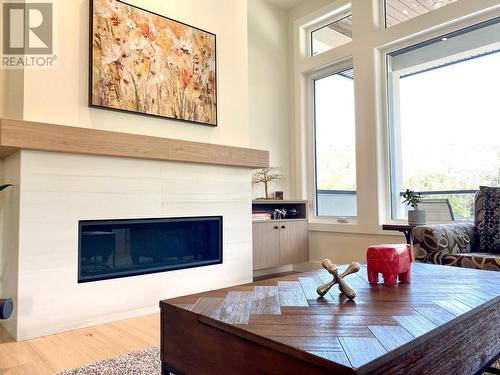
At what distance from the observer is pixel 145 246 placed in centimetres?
286

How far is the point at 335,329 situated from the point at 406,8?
3.70 metres

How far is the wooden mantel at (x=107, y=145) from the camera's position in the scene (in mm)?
2191

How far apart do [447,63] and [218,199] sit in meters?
2.47

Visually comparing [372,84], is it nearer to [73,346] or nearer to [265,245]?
[265,245]

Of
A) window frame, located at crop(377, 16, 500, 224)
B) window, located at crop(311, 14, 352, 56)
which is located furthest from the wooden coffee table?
window, located at crop(311, 14, 352, 56)

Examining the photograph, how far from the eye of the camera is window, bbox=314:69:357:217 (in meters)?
4.20

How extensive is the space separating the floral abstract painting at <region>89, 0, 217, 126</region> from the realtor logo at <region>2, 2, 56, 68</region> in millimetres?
277

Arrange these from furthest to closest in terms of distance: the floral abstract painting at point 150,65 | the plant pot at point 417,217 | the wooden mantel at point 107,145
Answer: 1. the plant pot at point 417,217
2. the floral abstract painting at point 150,65
3. the wooden mantel at point 107,145

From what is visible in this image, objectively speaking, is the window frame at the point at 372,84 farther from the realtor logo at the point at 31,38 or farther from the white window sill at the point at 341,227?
the realtor logo at the point at 31,38

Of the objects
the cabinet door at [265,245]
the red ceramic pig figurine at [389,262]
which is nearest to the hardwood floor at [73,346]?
the red ceramic pig figurine at [389,262]

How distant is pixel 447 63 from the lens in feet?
11.4

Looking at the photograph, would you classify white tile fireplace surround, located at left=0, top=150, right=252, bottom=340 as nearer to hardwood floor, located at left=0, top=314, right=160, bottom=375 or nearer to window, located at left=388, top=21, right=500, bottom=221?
hardwood floor, located at left=0, top=314, right=160, bottom=375

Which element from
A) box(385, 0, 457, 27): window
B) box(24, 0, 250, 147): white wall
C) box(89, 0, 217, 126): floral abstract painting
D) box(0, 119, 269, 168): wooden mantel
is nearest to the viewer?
box(0, 119, 269, 168): wooden mantel

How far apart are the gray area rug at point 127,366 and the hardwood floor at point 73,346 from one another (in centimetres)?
9
